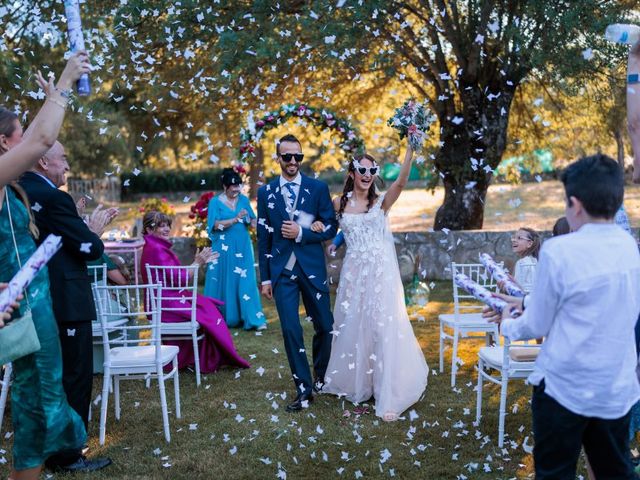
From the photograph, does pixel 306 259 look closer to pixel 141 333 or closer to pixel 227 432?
pixel 227 432

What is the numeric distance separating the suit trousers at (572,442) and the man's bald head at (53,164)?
9.90ft

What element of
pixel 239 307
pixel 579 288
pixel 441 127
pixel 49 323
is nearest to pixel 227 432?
pixel 49 323

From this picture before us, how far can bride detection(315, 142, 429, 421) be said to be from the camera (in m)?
5.48

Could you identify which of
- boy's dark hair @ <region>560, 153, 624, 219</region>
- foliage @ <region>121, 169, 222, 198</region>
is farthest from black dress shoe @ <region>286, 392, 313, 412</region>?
foliage @ <region>121, 169, 222, 198</region>

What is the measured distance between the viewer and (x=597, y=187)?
2488 millimetres

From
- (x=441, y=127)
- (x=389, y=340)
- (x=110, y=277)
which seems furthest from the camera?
(x=441, y=127)

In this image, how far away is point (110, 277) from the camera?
19.6 feet

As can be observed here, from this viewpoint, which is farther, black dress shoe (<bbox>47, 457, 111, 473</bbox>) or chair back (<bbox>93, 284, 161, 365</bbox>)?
chair back (<bbox>93, 284, 161, 365</bbox>)

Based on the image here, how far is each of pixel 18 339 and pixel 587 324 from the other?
2.26 m

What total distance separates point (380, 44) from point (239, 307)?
4.75 meters

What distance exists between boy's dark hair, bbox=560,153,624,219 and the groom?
10.3 feet

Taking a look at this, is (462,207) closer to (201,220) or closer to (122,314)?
(201,220)

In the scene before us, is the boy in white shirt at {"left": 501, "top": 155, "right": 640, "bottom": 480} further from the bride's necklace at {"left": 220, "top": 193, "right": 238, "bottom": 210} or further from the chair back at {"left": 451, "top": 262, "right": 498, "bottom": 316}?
the bride's necklace at {"left": 220, "top": 193, "right": 238, "bottom": 210}

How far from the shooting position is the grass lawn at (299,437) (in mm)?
4335
